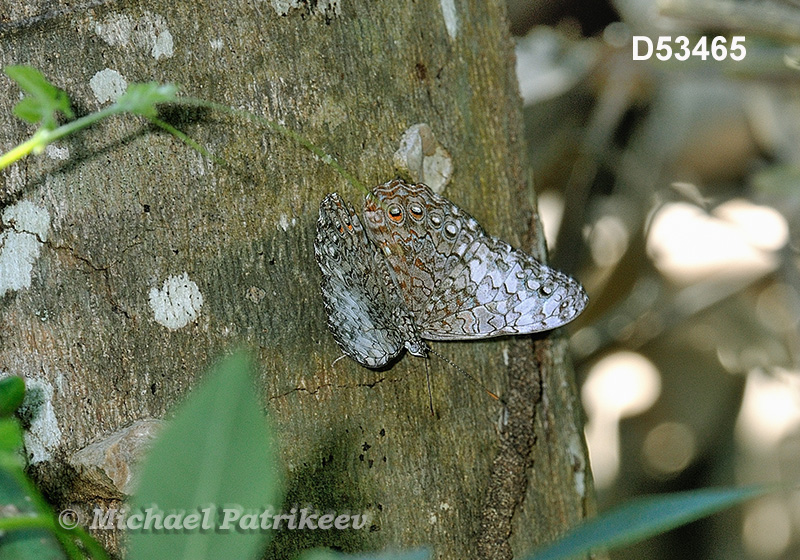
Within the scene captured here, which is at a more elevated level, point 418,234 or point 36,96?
point 418,234

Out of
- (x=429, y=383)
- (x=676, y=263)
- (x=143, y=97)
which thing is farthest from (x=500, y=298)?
(x=676, y=263)

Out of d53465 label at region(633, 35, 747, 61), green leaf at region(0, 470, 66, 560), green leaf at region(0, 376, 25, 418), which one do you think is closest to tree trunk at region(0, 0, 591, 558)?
green leaf at region(0, 376, 25, 418)

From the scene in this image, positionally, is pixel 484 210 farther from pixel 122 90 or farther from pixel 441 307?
pixel 122 90

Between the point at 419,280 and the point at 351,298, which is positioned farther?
the point at 419,280

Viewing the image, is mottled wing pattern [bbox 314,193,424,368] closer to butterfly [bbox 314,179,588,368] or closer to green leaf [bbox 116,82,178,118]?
butterfly [bbox 314,179,588,368]

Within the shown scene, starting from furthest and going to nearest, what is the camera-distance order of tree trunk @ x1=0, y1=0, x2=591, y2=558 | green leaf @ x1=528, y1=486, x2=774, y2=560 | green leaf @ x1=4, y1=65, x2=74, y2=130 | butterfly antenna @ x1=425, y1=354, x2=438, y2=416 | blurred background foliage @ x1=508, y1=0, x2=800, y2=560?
blurred background foliage @ x1=508, y1=0, x2=800, y2=560, butterfly antenna @ x1=425, y1=354, x2=438, y2=416, tree trunk @ x1=0, y1=0, x2=591, y2=558, green leaf @ x1=4, y1=65, x2=74, y2=130, green leaf @ x1=528, y1=486, x2=774, y2=560

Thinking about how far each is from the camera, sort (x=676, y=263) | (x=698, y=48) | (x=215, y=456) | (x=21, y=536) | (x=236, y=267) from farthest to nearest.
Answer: (x=676, y=263) < (x=698, y=48) < (x=236, y=267) < (x=21, y=536) < (x=215, y=456)

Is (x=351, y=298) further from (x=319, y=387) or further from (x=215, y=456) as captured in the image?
(x=215, y=456)
